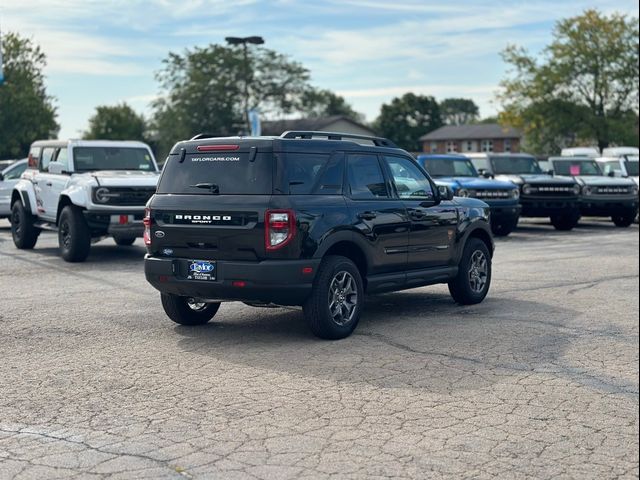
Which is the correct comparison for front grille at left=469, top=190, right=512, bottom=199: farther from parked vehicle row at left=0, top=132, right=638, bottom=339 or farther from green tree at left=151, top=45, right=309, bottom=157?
green tree at left=151, top=45, right=309, bottom=157

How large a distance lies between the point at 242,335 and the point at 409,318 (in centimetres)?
187

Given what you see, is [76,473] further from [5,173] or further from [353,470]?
[5,173]

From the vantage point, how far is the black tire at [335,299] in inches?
331

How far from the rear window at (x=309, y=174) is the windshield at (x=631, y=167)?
70.6 feet

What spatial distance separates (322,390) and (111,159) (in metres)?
11.1

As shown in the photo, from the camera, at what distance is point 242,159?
338 inches

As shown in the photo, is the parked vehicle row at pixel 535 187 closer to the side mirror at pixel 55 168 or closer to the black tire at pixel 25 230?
the side mirror at pixel 55 168

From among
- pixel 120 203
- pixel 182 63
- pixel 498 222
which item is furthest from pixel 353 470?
pixel 182 63

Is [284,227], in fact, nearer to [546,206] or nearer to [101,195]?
[101,195]

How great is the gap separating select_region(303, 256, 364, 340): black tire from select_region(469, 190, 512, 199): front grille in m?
12.6

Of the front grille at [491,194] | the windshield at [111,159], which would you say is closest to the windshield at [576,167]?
the front grille at [491,194]

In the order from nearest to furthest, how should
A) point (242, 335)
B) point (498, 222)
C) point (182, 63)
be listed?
point (242, 335)
point (498, 222)
point (182, 63)

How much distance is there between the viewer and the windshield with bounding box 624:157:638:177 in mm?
28734

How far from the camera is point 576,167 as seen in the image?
2650 centimetres
